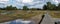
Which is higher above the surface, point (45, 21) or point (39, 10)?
point (39, 10)

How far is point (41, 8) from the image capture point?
188cm

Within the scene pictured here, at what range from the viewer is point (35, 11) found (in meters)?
1.87

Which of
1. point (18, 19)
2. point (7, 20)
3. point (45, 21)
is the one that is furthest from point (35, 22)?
point (7, 20)

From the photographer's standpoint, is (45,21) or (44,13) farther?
(44,13)

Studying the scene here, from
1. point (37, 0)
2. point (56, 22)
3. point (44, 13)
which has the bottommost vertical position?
point (56, 22)

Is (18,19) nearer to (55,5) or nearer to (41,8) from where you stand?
(41,8)

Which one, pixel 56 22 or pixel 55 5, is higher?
pixel 55 5

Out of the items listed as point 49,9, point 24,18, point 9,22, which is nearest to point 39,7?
point 49,9

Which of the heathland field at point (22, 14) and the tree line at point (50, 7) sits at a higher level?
the tree line at point (50, 7)

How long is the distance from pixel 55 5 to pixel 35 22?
0.41m

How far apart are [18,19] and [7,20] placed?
16cm

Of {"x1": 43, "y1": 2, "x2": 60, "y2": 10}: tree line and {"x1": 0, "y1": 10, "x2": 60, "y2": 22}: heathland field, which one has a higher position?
{"x1": 43, "y1": 2, "x2": 60, "y2": 10}: tree line

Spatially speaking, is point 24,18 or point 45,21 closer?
point 45,21

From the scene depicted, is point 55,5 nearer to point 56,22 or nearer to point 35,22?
point 56,22
